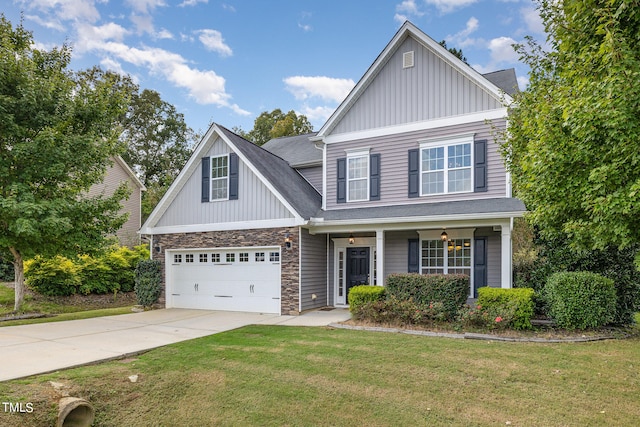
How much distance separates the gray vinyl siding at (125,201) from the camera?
22562mm

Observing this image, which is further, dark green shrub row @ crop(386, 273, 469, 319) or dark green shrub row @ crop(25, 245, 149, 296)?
dark green shrub row @ crop(25, 245, 149, 296)

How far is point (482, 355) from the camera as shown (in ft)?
21.9

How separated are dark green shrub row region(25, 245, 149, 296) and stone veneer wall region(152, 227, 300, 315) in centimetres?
213

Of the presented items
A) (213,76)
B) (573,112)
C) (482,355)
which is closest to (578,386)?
(482,355)

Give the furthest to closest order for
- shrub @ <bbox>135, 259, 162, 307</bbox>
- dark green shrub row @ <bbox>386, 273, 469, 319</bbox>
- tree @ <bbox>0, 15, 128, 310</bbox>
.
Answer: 1. shrub @ <bbox>135, 259, 162, 307</bbox>
2. tree @ <bbox>0, 15, 128, 310</bbox>
3. dark green shrub row @ <bbox>386, 273, 469, 319</bbox>

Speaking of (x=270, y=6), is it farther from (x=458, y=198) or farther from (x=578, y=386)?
(x=578, y=386)

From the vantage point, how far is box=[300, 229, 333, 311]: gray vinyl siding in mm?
11820

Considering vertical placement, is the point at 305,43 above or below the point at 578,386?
above

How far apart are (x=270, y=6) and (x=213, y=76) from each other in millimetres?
11947

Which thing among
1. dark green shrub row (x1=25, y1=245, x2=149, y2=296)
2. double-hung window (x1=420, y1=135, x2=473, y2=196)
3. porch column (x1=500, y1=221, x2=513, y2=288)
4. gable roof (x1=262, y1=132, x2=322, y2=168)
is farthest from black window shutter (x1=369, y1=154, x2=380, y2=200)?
dark green shrub row (x1=25, y1=245, x2=149, y2=296)

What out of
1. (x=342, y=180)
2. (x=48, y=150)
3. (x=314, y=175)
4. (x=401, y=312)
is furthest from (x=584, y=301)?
(x=48, y=150)

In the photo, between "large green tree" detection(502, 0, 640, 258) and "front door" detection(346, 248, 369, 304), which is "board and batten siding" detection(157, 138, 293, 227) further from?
"large green tree" detection(502, 0, 640, 258)

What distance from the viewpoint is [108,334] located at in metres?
8.66

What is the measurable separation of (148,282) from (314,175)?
23.0ft
